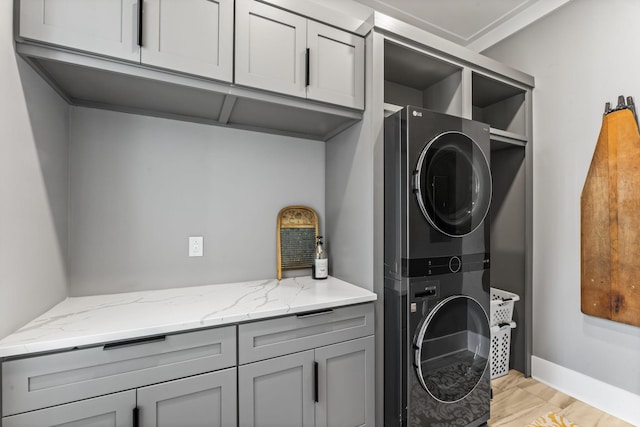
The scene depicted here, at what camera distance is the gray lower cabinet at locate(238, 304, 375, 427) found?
1.34 meters

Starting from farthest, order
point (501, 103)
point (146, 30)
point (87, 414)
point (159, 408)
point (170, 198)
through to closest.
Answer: point (501, 103) → point (170, 198) → point (146, 30) → point (159, 408) → point (87, 414)

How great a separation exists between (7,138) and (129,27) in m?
0.64

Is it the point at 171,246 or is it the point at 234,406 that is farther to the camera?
the point at 171,246

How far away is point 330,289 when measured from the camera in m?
1.76

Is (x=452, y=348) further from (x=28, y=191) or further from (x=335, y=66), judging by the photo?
(x=28, y=191)

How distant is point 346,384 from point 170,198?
56.2 inches

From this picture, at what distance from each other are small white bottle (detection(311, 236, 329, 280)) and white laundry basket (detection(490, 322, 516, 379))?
4.63ft

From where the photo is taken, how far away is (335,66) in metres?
1.72

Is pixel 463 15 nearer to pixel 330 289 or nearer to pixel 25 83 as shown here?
pixel 330 289

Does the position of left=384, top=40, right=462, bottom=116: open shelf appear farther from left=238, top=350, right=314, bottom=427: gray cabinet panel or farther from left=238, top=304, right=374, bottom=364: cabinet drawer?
left=238, top=350, right=314, bottom=427: gray cabinet panel

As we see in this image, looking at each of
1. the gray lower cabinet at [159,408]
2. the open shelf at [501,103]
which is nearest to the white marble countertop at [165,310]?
the gray lower cabinet at [159,408]

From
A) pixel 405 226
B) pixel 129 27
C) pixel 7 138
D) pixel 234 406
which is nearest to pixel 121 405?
pixel 234 406

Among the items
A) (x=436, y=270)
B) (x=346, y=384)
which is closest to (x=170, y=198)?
(x=346, y=384)

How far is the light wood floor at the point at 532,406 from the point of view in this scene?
187cm
